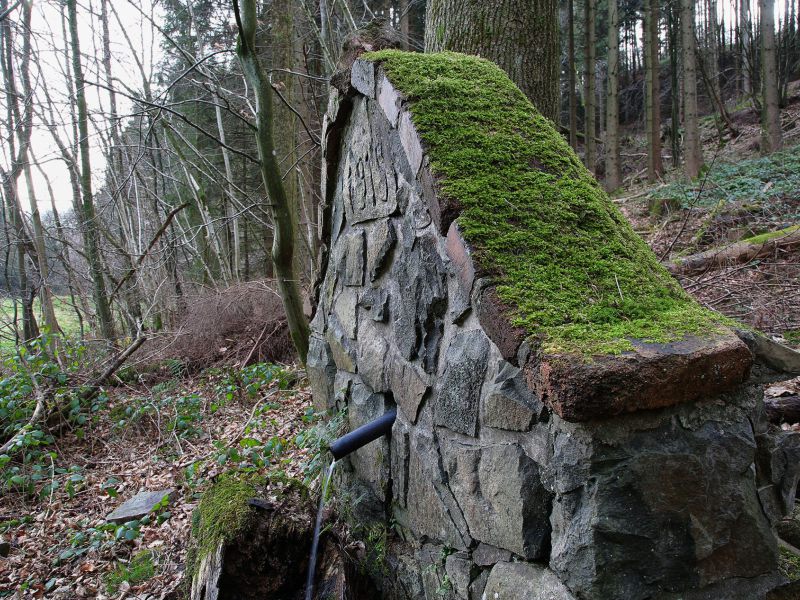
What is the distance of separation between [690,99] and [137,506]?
41.1 ft

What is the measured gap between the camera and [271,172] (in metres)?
5.30

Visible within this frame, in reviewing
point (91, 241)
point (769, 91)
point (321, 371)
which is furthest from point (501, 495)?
point (769, 91)

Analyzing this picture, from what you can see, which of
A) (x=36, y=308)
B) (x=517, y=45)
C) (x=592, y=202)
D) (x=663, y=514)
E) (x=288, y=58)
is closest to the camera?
(x=663, y=514)

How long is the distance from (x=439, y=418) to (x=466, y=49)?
312cm

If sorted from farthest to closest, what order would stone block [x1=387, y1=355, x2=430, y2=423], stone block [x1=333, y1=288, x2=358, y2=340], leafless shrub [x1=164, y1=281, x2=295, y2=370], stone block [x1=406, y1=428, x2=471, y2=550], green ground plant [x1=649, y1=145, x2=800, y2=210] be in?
green ground plant [x1=649, y1=145, x2=800, y2=210] → leafless shrub [x1=164, y1=281, x2=295, y2=370] → stone block [x1=333, y1=288, x2=358, y2=340] → stone block [x1=387, y1=355, x2=430, y2=423] → stone block [x1=406, y1=428, x2=471, y2=550]

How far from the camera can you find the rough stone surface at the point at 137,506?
418cm

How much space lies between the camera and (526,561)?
6.16ft

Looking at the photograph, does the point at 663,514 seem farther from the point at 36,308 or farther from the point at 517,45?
the point at 36,308

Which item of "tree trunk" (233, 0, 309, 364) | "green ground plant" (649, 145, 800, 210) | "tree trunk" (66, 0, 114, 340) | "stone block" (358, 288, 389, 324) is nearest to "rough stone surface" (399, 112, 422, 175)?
"stone block" (358, 288, 389, 324)

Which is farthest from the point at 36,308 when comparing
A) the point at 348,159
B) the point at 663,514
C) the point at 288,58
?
the point at 663,514

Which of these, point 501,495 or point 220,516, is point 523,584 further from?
point 220,516

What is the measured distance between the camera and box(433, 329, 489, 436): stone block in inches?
82.3

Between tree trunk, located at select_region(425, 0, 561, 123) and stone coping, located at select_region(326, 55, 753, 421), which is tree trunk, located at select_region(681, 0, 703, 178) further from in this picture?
stone coping, located at select_region(326, 55, 753, 421)

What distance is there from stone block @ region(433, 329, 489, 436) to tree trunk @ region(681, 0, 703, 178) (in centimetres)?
1138
